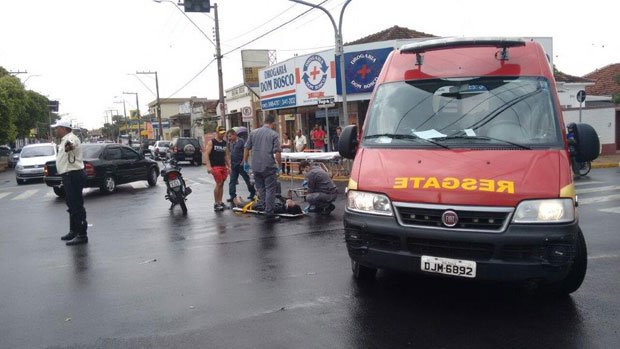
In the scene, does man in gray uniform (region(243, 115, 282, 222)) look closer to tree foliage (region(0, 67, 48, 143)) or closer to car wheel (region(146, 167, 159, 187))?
car wheel (region(146, 167, 159, 187))

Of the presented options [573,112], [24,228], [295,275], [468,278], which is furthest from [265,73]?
[468,278]

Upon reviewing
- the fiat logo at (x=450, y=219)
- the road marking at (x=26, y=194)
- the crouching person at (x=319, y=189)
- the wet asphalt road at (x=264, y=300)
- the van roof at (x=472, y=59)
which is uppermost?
the van roof at (x=472, y=59)

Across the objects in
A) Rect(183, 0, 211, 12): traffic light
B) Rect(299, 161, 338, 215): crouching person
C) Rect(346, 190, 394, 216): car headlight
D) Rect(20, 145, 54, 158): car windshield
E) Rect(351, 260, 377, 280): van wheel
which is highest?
Rect(183, 0, 211, 12): traffic light

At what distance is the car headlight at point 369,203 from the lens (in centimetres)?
430

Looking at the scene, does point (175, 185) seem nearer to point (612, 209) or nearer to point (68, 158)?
point (68, 158)

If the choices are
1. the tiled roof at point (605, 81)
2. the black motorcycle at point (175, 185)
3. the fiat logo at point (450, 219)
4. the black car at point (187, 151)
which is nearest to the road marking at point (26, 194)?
the black motorcycle at point (175, 185)

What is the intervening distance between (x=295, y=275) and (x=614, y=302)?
123 inches

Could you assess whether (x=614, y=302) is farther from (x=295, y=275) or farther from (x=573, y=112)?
(x=573, y=112)

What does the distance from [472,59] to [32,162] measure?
20.9 m

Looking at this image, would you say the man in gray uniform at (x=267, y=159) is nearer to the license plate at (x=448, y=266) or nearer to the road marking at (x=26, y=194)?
the license plate at (x=448, y=266)

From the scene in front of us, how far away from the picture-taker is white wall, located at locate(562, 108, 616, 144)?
23141mm

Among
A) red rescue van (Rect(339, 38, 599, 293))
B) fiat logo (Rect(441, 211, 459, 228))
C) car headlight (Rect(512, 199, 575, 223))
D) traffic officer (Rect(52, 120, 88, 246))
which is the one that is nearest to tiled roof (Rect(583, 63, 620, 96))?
red rescue van (Rect(339, 38, 599, 293))

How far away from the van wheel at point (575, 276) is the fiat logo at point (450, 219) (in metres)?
1.29

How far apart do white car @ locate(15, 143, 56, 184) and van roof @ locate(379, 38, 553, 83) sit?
19.3 meters
